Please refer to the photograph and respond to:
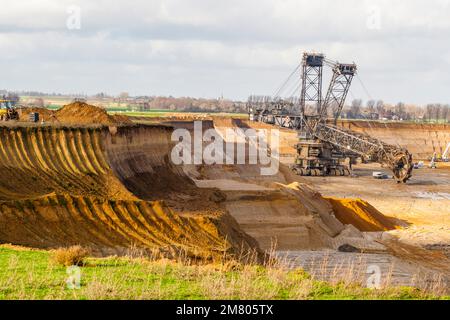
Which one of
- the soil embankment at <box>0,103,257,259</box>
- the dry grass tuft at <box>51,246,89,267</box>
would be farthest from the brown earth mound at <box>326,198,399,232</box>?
the dry grass tuft at <box>51,246,89,267</box>

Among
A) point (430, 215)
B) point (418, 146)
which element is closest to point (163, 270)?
point (430, 215)

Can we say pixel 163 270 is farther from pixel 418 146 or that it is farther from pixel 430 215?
pixel 418 146

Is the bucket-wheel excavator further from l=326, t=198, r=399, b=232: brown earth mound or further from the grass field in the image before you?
the grass field

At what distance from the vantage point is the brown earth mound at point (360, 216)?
52281 millimetres

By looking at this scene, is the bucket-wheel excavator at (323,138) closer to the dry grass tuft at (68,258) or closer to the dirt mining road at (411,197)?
the dirt mining road at (411,197)

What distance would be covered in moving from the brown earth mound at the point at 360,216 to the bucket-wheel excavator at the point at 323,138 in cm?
3283

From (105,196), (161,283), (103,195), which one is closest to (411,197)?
(103,195)

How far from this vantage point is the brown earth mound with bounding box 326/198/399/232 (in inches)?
2058

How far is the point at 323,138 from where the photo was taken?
305ft

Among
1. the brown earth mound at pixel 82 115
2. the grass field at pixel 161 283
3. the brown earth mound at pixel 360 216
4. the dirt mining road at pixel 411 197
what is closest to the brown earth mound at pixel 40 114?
the brown earth mound at pixel 82 115

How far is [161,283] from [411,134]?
475 feet

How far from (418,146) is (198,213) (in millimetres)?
118221

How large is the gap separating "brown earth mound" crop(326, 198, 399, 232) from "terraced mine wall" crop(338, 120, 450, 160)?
90552mm

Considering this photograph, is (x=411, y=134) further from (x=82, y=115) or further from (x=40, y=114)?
(x=40, y=114)
